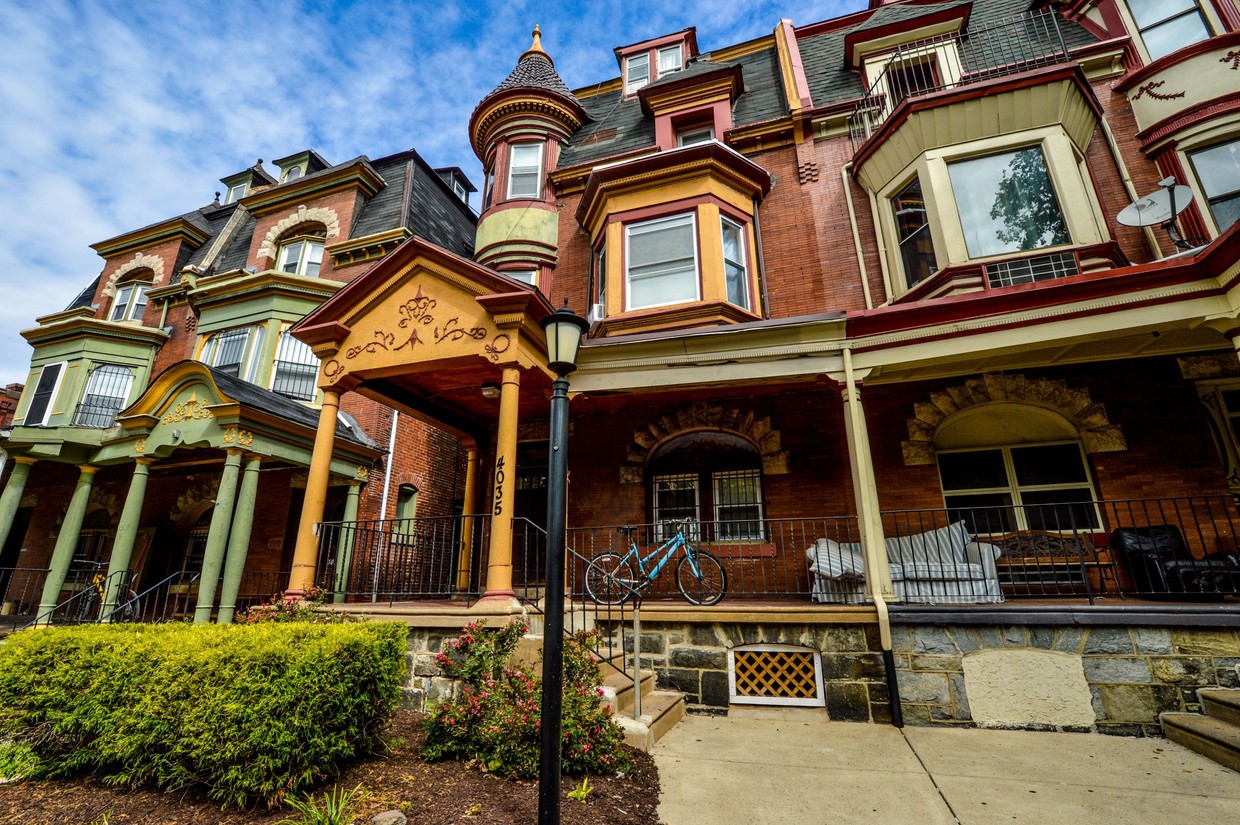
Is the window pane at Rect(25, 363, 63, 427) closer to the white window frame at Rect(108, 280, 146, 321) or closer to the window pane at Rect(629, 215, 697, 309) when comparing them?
the white window frame at Rect(108, 280, 146, 321)

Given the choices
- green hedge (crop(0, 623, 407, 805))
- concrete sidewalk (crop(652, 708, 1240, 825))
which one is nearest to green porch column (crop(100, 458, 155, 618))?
green hedge (crop(0, 623, 407, 805))

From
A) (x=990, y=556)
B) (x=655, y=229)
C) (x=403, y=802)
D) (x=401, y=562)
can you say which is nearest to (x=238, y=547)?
(x=401, y=562)

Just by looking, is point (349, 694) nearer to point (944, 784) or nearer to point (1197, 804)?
point (944, 784)

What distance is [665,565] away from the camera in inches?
345

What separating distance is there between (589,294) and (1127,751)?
9725mm

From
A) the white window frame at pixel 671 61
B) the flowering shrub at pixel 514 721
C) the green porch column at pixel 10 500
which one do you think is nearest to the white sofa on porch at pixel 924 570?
the flowering shrub at pixel 514 721

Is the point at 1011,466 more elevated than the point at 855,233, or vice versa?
the point at 855,233

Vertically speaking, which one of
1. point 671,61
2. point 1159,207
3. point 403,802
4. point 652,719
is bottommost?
point 403,802

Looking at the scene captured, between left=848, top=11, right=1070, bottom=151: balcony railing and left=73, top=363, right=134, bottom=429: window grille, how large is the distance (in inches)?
748

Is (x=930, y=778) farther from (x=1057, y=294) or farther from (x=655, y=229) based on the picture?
(x=655, y=229)

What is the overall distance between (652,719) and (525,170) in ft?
39.6

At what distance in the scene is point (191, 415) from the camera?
9.71m

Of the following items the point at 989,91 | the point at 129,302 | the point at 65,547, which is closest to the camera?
the point at 989,91

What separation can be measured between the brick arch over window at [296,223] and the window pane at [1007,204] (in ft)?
46.6
